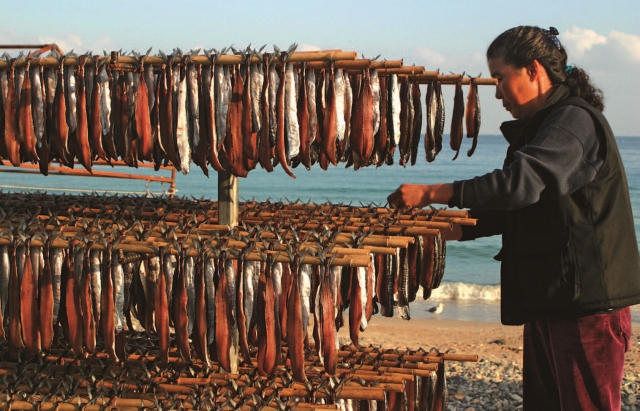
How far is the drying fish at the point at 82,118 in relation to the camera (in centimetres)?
340

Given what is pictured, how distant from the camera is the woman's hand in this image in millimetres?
3238

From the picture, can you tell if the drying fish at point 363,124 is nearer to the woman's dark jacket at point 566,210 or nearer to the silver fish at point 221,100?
the woman's dark jacket at point 566,210

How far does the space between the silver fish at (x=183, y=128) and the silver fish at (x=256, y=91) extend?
1.08 ft

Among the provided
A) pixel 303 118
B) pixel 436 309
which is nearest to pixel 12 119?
pixel 303 118

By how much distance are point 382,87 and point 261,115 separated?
68 centimetres

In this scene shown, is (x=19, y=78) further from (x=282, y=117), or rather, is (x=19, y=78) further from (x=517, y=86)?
(x=517, y=86)

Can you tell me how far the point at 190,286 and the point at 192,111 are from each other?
0.85 m

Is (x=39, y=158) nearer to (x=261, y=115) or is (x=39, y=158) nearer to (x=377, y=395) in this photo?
(x=261, y=115)

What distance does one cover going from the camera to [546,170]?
3098mm

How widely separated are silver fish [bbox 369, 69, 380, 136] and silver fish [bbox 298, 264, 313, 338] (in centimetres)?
83

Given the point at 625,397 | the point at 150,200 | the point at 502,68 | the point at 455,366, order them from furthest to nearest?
the point at 455,366 → the point at 625,397 → the point at 150,200 → the point at 502,68

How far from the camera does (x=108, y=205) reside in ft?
14.1

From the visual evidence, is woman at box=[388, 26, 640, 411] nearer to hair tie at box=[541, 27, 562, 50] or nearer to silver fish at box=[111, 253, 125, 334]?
hair tie at box=[541, 27, 562, 50]

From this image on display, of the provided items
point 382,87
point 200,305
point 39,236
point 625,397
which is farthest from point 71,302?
point 625,397
